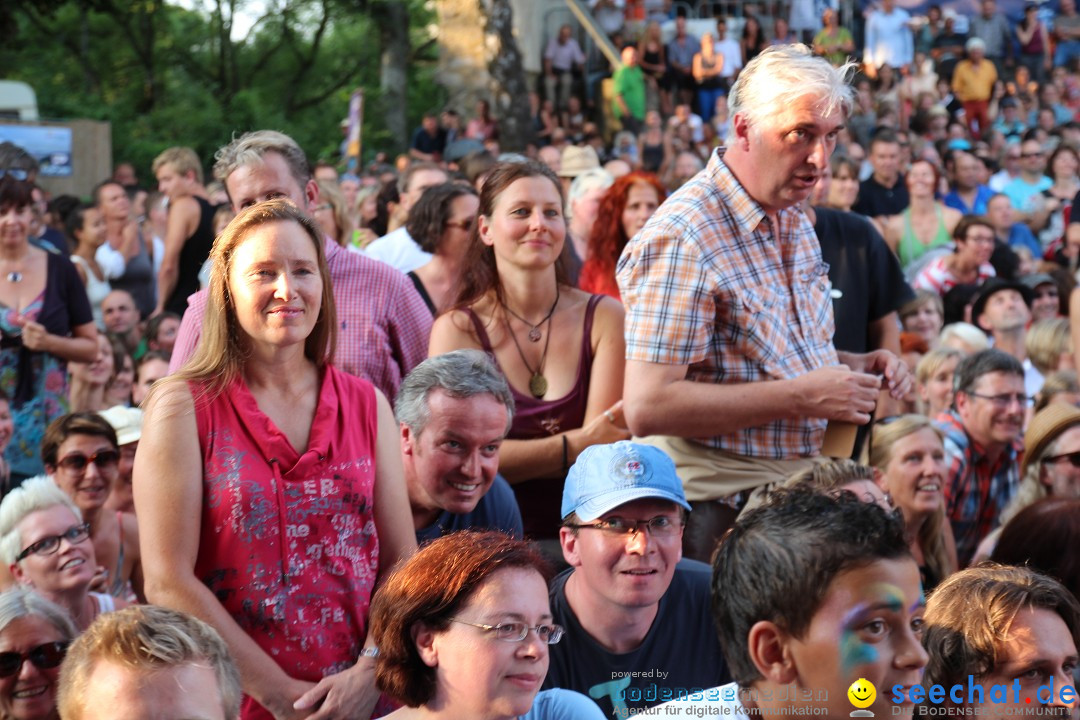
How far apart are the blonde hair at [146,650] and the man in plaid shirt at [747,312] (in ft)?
4.28

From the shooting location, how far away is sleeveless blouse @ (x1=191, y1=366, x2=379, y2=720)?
3.00 m

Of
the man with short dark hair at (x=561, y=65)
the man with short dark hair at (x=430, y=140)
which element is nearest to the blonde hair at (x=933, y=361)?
the man with short dark hair at (x=430, y=140)

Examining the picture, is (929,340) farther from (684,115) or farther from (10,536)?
(684,115)

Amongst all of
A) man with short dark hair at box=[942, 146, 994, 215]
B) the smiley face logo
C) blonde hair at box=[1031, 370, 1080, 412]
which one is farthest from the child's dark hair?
man with short dark hair at box=[942, 146, 994, 215]

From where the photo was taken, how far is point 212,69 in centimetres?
2509

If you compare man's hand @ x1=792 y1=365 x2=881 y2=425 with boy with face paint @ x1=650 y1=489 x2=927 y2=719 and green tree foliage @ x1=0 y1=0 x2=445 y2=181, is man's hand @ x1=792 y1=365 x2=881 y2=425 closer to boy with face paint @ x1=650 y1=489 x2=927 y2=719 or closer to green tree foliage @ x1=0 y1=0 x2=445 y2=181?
boy with face paint @ x1=650 y1=489 x2=927 y2=719

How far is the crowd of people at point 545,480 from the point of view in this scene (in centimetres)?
252

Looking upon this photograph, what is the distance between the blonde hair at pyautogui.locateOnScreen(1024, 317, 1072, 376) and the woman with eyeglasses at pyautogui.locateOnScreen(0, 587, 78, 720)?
522 centimetres

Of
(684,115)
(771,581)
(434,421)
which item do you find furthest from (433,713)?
(684,115)

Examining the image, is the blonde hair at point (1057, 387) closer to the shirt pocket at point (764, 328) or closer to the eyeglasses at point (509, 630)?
the shirt pocket at point (764, 328)

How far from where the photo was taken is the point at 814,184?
348 cm

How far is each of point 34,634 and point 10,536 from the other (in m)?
0.75

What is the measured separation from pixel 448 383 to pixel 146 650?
124 cm

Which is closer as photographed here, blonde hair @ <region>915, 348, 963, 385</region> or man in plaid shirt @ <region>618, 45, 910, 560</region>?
man in plaid shirt @ <region>618, 45, 910, 560</region>
